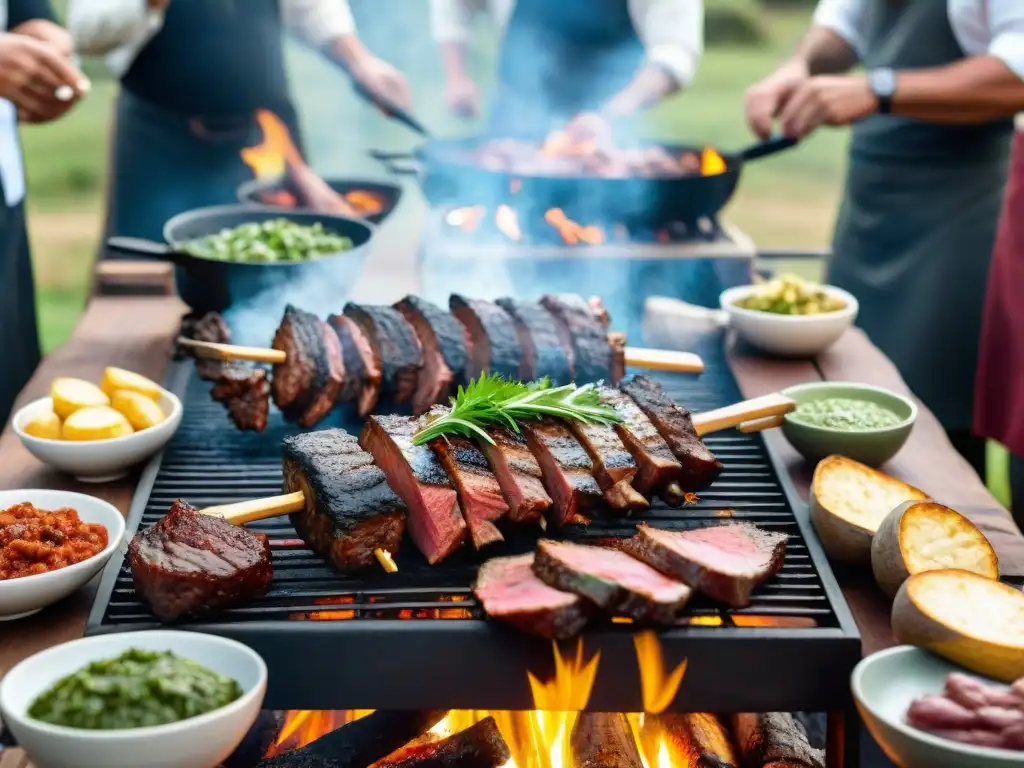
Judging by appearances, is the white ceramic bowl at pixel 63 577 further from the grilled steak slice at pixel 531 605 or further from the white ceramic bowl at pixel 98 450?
the grilled steak slice at pixel 531 605

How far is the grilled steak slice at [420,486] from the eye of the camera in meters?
2.91

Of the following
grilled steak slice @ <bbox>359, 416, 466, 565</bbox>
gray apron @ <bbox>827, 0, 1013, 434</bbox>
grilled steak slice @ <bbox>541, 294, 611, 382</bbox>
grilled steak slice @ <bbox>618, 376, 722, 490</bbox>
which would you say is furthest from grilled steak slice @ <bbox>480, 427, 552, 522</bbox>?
gray apron @ <bbox>827, 0, 1013, 434</bbox>

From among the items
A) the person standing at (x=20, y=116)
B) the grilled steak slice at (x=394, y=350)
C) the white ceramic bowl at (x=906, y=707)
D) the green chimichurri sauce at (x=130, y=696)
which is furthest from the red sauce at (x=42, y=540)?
the person standing at (x=20, y=116)

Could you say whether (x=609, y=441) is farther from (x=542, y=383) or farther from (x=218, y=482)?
(x=218, y=482)

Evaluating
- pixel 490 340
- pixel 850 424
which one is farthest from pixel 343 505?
pixel 850 424

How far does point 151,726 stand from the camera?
2191mm

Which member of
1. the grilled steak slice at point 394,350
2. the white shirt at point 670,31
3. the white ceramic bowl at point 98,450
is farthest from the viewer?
the white shirt at point 670,31

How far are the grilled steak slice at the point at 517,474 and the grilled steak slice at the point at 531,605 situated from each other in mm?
264

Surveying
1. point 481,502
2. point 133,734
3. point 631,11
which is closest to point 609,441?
point 481,502

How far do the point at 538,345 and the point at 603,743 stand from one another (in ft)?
4.76

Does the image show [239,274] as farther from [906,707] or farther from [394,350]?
[906,707]

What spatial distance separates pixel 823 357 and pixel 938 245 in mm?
1648

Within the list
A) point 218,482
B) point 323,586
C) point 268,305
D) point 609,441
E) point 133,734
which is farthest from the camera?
point 268,305

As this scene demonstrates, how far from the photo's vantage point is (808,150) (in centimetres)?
1883
